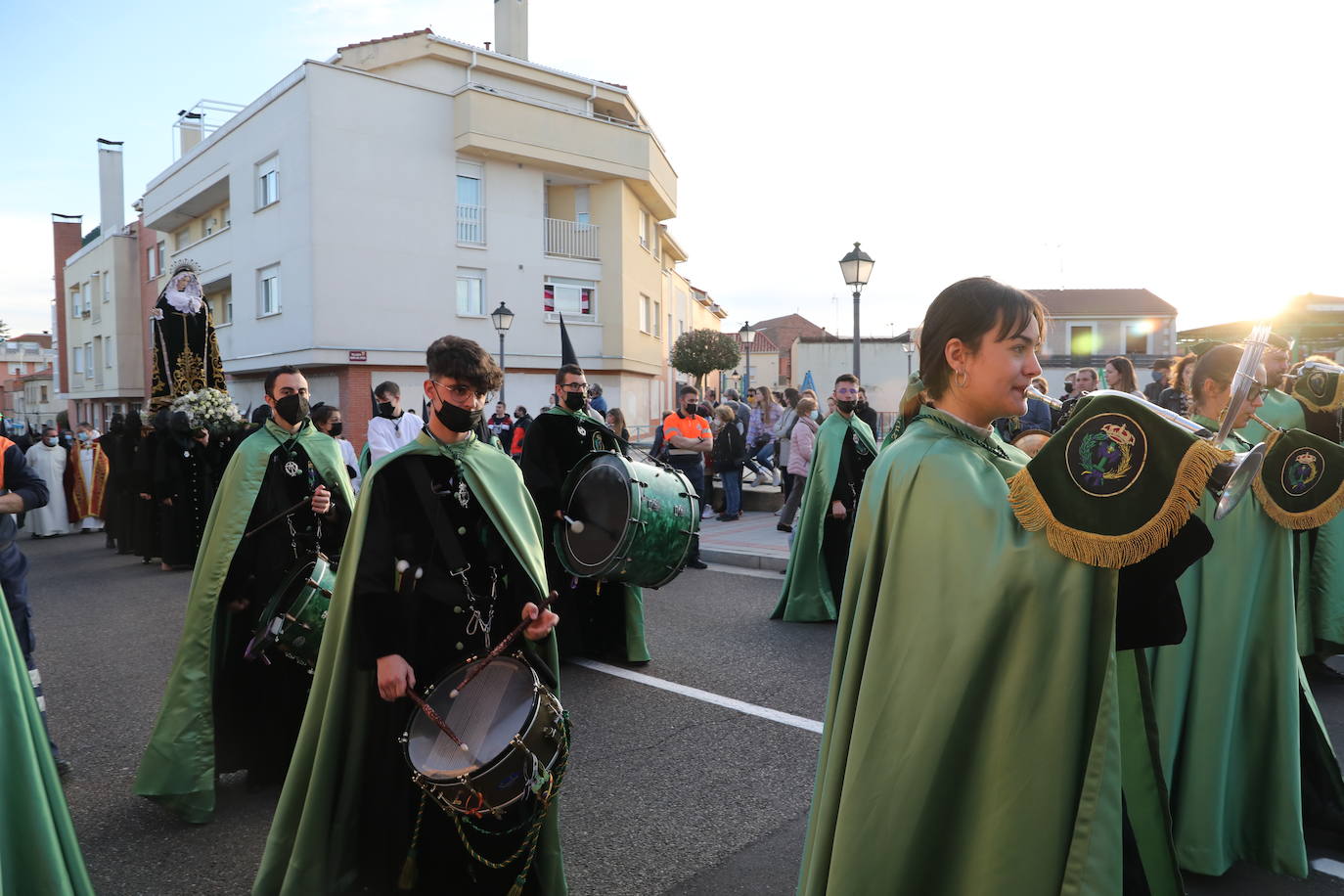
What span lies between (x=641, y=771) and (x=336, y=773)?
1829mm

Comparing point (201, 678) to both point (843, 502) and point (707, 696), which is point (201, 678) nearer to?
point (707, 696)

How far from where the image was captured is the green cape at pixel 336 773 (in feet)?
9.98

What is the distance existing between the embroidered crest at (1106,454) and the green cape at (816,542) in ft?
19.2

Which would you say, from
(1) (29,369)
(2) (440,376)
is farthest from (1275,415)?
(1) (29,369)

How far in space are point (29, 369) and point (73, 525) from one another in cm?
9258

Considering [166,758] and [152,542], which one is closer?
[166,758]

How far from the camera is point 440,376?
3.26 m

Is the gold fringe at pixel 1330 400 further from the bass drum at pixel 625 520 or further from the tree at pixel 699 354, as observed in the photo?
the tree at pixel 699 354

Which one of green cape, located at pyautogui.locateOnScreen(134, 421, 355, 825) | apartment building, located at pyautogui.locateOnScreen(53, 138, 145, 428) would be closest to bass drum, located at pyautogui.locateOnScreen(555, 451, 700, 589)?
green cape, located at pyautogui.locateOnScreen(134, 421, 355, 825)

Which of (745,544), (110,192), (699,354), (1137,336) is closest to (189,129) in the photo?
(110,192)

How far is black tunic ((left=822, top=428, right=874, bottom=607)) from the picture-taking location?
7.77 metres

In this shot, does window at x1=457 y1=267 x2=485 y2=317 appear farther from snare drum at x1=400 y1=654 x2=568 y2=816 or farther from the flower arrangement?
snare drum at x1=400 y1=654 x2=568 y2=816

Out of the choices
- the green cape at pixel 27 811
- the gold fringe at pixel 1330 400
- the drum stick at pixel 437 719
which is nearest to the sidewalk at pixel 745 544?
the gold fringe at pixel 1330 400

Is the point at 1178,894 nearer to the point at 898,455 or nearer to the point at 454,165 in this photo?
the point at 898,455
